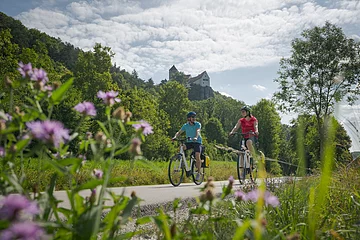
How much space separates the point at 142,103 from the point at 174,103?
42.4ft

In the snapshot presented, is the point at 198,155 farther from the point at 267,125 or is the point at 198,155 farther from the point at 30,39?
the point at 30,39

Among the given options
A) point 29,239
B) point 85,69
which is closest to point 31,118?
point 29,239

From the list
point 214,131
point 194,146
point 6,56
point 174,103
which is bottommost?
point 194,146

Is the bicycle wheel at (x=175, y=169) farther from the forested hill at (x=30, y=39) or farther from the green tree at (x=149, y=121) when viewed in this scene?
the forested hill at (x=30, y=39)

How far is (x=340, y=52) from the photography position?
2394cm

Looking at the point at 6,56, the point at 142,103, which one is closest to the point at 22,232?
→ the point at 6,56

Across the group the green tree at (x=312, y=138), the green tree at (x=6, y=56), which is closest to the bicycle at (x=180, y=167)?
the green tree at (x=312, y=138)

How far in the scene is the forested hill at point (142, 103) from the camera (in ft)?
12.8

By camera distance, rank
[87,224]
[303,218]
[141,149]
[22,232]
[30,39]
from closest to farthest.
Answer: [22,232]
[87,224]
[303,218]
[141,149]
[30,39]

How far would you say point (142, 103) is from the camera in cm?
2508

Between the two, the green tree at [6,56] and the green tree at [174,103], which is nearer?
the green tree at [6,56]

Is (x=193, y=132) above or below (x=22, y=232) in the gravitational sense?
Result: above

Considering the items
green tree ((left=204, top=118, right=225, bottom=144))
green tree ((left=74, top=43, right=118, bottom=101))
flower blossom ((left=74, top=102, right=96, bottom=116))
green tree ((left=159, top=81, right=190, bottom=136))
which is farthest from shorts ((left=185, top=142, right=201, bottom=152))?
green tree ((left=204, top=118, right=225, bottom=144))

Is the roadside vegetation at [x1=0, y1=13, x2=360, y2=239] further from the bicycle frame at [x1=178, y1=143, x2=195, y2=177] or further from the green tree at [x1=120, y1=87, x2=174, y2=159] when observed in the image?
the bicycle frame at [x1=178, y1=143, x2=195, y2=177]
